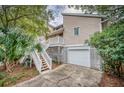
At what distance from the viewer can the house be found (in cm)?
359

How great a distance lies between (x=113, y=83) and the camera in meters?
3.40

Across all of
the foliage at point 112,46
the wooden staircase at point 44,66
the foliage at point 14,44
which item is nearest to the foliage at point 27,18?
the foliage at point 14,44

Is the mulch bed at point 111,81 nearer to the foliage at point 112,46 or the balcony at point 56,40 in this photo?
the foliage at point 112,46

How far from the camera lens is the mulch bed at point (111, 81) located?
133 inches

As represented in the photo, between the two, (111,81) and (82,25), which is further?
(82,25)

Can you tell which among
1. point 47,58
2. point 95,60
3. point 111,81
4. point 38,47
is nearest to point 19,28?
point 38,47

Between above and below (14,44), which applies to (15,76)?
below

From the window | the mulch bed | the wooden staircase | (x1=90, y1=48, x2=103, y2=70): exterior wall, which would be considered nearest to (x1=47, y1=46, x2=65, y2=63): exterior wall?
the wooden staircase

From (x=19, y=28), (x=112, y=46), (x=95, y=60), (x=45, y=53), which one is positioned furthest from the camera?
(x=95, y=60)

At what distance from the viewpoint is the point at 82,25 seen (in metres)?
3.61

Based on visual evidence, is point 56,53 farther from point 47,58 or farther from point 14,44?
point 14,44

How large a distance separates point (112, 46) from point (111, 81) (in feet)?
2.09
